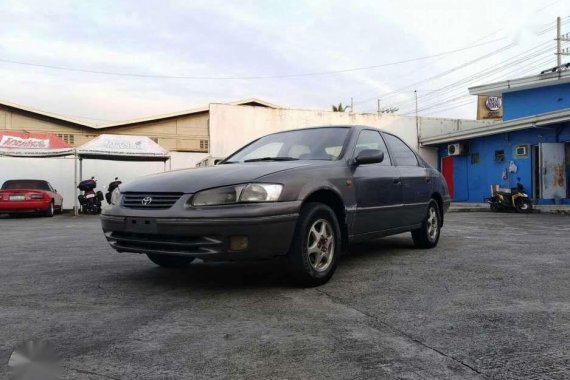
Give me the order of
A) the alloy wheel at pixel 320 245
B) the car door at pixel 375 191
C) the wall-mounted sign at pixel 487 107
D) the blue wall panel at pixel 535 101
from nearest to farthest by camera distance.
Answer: the alloy wheel at pixel 320 245, the car door at pixel 375 191, the blue wall panel at pixel 535 101, the wall-mounted sign at pixel 487 107

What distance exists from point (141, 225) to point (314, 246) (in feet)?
4.77

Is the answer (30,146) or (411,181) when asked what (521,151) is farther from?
(30,146)

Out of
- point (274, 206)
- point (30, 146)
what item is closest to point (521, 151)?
point (274, 206)

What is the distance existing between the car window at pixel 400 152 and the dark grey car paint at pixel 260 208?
672mm

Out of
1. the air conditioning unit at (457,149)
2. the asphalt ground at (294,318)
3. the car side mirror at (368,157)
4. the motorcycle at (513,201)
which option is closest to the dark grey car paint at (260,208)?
the car side mirror at (368,157)

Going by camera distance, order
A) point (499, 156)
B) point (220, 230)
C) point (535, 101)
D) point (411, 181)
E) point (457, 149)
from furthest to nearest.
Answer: point (457, 149) < point (535, 101) < point (499, 156) < point (411, 181) < point (220, 230)

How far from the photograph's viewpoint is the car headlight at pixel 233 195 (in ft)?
12.8

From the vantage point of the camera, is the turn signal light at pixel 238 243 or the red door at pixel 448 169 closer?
the turn signal light at pixel 238 243

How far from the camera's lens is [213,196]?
390cm

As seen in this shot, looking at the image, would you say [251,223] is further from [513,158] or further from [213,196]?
[513,158]

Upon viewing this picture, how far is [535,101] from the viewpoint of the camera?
20.0 m

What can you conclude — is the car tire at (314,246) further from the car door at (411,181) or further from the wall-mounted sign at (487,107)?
the wall-mounted sign at (487,107)

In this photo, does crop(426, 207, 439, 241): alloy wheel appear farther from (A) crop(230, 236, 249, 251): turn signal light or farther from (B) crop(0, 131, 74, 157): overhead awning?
(B) crop(0, 131, 74, 157): overhead awning

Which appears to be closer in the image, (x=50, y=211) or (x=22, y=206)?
(x=22, y=206)
